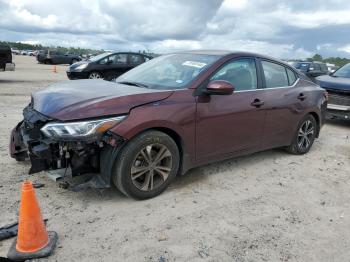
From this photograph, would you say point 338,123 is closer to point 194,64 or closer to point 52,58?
point 194,64

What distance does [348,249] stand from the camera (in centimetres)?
342

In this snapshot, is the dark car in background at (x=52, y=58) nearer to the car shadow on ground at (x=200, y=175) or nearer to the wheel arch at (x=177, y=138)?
the car shadow on ground at (x=200, y=175)

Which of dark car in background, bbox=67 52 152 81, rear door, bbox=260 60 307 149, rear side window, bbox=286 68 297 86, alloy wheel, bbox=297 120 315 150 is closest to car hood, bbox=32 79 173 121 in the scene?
rear door, bbox=260 60 307 149

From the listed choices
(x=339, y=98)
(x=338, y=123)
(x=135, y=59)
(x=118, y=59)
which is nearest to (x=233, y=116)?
(x=339, y=98)

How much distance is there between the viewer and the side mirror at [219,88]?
4285 millimetres

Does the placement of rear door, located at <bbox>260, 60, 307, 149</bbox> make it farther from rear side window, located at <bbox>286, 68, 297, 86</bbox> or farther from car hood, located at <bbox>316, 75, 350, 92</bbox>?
car hood, located at <bbox>316, 75, 350, 92</bbox>

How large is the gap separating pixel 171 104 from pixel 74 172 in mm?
1249

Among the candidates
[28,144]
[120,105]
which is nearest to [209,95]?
[120,105]

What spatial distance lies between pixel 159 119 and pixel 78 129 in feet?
2.80

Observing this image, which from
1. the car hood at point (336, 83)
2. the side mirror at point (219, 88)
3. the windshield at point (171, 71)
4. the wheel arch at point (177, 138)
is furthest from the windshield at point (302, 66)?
the wheel arch at point (177, 138)

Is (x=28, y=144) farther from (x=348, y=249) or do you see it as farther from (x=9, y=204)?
(x=348, y=249)

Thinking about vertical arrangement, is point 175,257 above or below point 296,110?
below

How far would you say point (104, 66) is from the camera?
15.7 meters

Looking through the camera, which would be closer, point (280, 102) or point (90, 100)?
point (90, 100)
